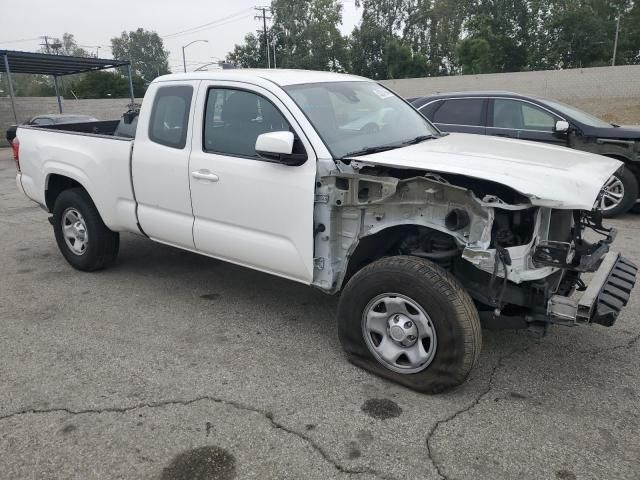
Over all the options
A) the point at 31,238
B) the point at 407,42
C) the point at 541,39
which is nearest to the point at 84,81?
the point at 407,42

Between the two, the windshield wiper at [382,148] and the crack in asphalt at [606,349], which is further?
the crack in asphalt at [606,349]

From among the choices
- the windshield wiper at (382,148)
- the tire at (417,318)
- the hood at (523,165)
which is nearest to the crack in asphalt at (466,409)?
the tire at (417,318)

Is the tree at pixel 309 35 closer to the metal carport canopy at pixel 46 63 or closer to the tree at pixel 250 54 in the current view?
the tree at pixel 250 54

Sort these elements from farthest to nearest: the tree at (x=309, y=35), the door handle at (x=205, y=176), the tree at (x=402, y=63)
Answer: the tree at (x=309, y=35) → the tree at (x=402, y=63) → the door handle at (x=205, y=176)

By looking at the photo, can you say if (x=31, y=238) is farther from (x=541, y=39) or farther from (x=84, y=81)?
(x=541, y=39)

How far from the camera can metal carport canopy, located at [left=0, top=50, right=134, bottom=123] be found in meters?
19.8

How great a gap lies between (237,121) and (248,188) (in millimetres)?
558

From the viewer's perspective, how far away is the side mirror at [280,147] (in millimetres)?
3443

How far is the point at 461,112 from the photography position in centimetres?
824

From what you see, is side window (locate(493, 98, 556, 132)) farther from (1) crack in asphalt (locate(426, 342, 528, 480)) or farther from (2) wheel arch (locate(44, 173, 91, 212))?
(2) wheel arch (locate(44, 173, 91, 212))

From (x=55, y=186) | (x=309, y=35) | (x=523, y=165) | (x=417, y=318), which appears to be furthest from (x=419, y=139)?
(x=309, y=35)

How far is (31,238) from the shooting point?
717 cm

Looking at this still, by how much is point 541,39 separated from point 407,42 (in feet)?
52.9

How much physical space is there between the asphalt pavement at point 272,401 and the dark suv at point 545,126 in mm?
3626
